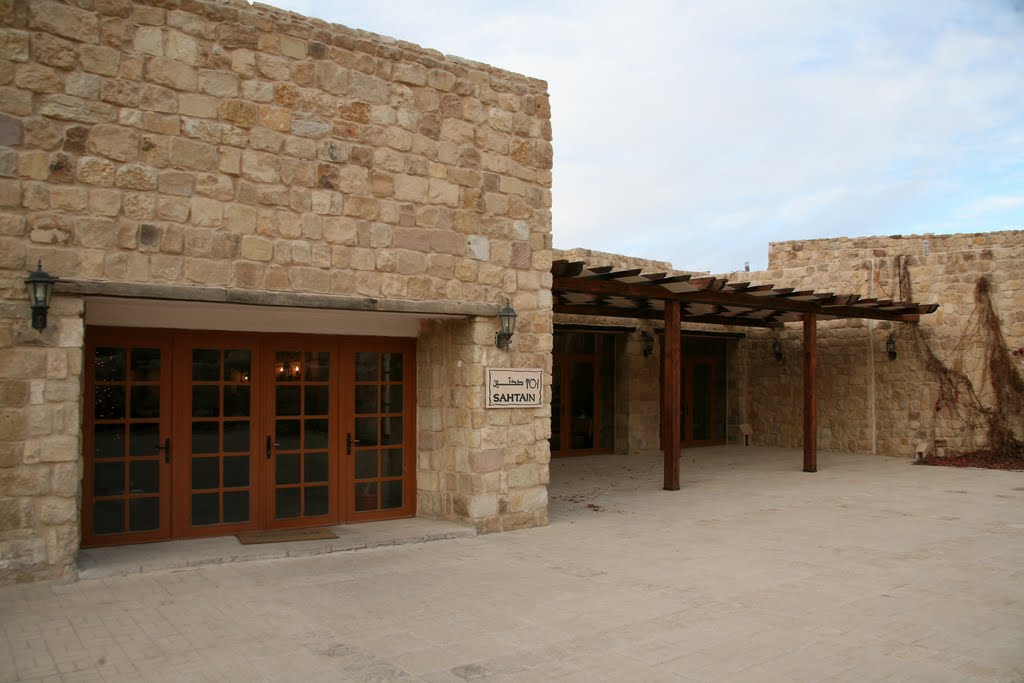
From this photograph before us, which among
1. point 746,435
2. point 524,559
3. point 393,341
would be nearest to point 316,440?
point 393,341

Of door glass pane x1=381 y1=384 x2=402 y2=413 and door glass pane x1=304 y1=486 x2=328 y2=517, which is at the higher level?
door glass pane x1=381 y1=384 x2=402 y2=413

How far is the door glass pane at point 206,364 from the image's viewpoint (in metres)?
6.86

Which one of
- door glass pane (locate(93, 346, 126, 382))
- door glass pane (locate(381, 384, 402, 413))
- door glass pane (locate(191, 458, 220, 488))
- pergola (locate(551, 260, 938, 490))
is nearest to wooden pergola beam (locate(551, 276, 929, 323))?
pergola (locate(551, 260, 938, 490))

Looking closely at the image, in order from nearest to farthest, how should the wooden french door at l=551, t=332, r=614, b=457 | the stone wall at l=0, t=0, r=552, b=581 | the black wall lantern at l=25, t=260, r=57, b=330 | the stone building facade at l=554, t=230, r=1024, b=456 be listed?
the black wall lantern at l=25, t=260, r=57, b=330 → the stone wall at l=0, t=0, r=552, b=581 → the stone building facade at l=554, t=230, r=1024, b=456 → the wooden french door at l=551, t=332, r=614, b=457

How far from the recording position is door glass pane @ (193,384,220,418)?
682 cm

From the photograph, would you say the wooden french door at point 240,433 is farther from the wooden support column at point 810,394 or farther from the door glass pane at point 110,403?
the wooden support column at point 810,394

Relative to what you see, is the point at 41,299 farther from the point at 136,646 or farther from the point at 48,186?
the point at 136,646

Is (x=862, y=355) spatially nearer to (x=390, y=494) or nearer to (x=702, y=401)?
(x=702, y=401)

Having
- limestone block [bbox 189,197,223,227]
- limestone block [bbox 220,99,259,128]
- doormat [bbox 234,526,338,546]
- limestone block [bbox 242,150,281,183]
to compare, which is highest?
limestone block [bbox 220,99,259,128]

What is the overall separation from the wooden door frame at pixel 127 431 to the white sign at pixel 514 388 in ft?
9.01

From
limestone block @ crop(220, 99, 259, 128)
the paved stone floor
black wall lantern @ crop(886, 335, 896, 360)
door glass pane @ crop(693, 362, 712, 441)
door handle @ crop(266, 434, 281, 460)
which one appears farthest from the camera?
door glass pane @ crop(693, 362, 712, 441)

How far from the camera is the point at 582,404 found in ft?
47.5

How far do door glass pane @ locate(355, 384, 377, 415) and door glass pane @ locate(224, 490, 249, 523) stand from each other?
1261 millimetres

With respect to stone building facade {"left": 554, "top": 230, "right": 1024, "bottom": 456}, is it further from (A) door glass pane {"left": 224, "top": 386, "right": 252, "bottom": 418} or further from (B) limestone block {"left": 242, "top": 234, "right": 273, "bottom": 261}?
(B) limestone block {"left": 242, "top": 234, "right": 273, "bottom": 261}
